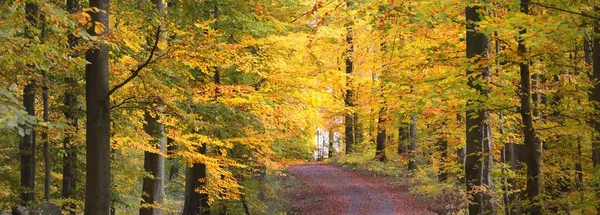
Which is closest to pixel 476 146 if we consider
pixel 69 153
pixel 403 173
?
pixel 69 153

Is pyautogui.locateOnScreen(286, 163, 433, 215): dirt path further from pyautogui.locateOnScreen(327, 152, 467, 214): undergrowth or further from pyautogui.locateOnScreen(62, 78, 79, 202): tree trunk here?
pyautogui.locateOnScreen(62, 78, 79, 202): tree trunk

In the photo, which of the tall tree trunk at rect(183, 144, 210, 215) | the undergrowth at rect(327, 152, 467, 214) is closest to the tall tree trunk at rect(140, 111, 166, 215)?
the tall tree trunk at rect(183, 144, 210, 215)

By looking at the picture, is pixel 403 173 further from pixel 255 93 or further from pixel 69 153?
pixel 69 153

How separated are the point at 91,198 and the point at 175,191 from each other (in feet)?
72.1

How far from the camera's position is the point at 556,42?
23.6 feet

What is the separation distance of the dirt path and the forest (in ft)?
10.6

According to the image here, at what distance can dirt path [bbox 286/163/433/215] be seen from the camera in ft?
62.5

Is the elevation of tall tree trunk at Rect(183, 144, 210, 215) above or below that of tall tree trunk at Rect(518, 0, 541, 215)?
below

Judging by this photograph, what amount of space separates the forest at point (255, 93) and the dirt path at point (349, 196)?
10.6ft

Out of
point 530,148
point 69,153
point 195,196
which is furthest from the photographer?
point 195,196

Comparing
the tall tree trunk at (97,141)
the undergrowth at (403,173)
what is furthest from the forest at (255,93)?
the undergrowth at (403,173)

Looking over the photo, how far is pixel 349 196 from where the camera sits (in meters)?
21.2

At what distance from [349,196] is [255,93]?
9.89 metres

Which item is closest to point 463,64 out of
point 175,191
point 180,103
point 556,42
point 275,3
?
point 556,42
